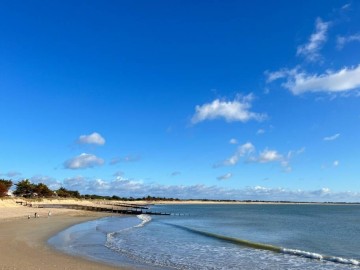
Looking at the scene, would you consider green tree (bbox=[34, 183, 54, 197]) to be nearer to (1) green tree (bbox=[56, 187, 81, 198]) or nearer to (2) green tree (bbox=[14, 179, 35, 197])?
(2) green tree (bbox=[14, 179, 35, 197])

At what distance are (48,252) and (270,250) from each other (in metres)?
16.4

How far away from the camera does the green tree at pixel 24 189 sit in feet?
461

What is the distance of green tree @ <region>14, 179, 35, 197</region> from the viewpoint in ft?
461

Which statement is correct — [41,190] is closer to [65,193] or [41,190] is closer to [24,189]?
[24,189]

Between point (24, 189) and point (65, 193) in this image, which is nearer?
point (24, 189)

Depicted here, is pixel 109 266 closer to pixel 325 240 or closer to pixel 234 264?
pixel 234 264

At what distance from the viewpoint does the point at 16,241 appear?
27938 mm

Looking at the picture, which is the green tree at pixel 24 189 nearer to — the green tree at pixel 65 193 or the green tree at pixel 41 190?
the green tree at pixel 41 190

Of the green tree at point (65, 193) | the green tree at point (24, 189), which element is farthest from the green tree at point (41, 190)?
the green tree at point (65, 193)

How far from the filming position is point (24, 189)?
463ft

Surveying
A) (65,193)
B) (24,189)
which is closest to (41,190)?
(24,189)

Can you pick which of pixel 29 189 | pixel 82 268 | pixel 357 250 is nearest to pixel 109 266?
pixel 82 268

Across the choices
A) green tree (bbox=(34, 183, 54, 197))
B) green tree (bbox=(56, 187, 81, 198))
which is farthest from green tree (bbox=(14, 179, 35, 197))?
green tree (bbox=(56, 187, 81, 198))

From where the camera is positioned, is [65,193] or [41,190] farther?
[65,193]
